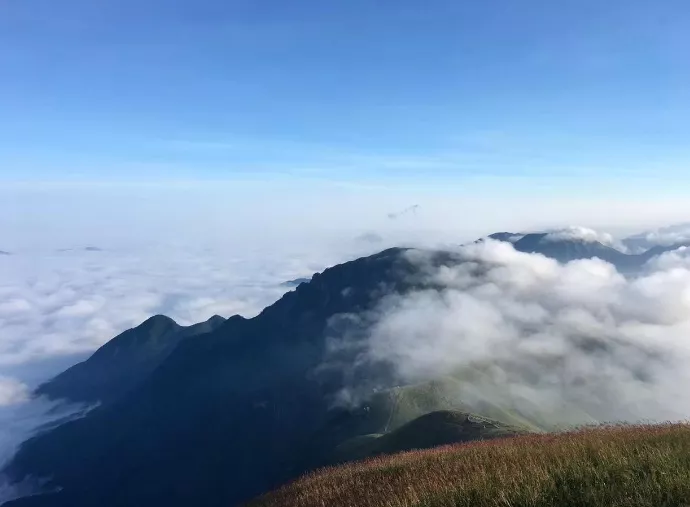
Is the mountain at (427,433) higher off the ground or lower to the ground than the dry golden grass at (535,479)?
lower

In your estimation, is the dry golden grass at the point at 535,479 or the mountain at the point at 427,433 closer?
the dry golden grass at the point at 535,479

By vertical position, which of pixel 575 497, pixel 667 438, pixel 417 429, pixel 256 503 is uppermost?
pixel 575 497

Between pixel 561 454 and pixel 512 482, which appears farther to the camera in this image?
pixel 561 454

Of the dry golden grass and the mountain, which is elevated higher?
the dry golden grass

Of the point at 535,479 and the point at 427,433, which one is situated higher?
the point at 535,479

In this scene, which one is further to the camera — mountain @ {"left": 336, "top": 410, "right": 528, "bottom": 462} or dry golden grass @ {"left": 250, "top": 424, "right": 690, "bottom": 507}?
mountain @ {"left": 336, "top": 410, "right": 528, "bottom": 462}

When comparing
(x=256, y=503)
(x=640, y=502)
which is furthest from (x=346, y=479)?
(x=640, y=502)

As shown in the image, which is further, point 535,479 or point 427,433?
point 427,433

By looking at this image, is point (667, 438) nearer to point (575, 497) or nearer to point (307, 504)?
Result: point (575, 497)
